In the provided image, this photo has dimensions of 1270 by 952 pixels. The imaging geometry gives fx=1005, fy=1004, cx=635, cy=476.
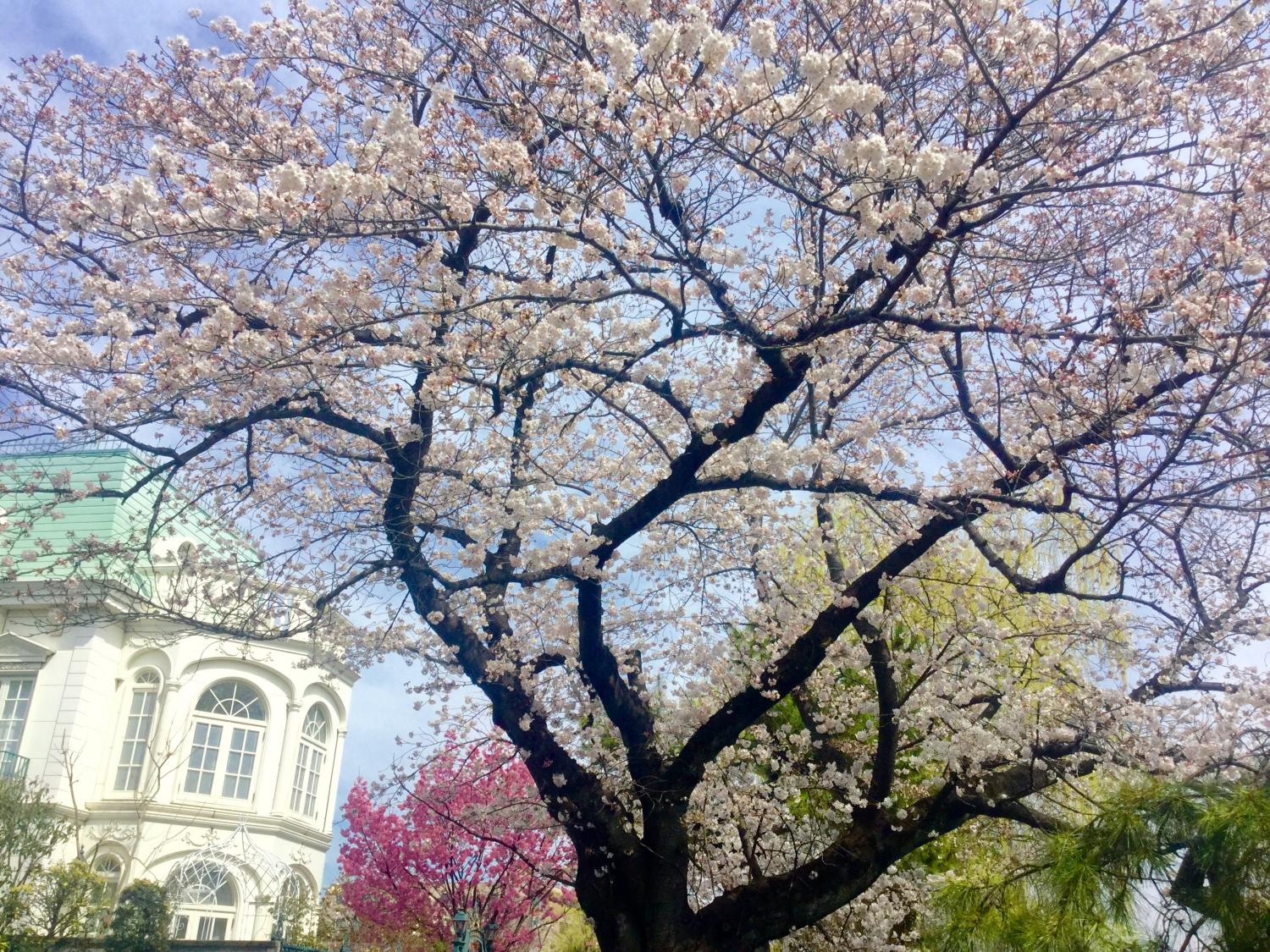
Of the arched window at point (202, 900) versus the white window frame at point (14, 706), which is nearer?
→ the arched window at point (202, 900)

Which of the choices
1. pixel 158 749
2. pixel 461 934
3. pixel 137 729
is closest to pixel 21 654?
pixel 137 729

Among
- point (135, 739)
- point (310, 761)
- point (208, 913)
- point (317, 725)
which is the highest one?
point (317, 725)

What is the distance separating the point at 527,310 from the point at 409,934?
13.3m

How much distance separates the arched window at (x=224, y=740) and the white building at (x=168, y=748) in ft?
0.07

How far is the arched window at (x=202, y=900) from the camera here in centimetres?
1547

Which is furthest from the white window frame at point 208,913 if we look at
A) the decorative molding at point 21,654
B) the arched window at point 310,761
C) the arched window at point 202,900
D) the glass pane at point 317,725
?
the decorative molding at point 21,654

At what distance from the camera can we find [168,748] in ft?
53.7

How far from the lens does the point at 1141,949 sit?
15.3 ft

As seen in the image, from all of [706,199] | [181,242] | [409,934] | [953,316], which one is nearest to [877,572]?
[953,316]

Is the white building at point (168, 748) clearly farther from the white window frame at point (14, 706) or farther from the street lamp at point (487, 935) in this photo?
the street lamp at point (487, 935)

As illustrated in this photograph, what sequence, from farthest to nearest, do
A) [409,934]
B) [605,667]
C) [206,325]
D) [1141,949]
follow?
[409,934] < [605,667] < [206,325] < [1141,949]

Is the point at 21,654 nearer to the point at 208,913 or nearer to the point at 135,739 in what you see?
the point at 135,739

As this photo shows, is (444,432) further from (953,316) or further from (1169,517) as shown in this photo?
(1169,517)

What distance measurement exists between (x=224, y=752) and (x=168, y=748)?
1028mm
